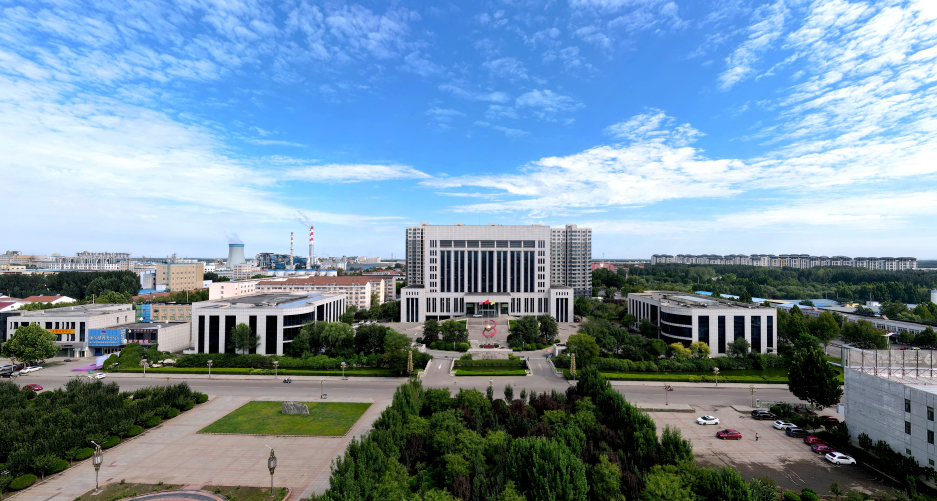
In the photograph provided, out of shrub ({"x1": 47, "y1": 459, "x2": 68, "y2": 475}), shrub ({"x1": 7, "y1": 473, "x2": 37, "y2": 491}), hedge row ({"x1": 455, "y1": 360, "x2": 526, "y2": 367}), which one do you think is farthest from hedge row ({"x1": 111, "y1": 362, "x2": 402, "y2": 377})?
shrub ({"x1": 7, "y1": 473, "x2": 37, "y2": 491})

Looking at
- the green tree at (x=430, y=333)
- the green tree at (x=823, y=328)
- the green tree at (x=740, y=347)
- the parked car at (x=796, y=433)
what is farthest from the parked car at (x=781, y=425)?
the green tree at (x=430, y=333)

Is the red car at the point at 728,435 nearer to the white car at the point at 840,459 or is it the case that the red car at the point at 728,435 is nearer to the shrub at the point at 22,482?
the white car at the point at 840,459

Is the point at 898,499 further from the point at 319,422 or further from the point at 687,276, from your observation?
the point at 687,276

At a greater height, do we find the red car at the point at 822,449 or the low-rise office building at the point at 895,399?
the low-rise office building at the point at 895,399

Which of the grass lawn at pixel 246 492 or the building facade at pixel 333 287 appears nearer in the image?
the grass lawn at pixel 246 492

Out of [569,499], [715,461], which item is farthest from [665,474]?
[715,461]

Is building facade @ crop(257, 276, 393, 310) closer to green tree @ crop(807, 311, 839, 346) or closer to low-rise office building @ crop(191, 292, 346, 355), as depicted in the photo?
low-rise office building @ crop(191, 292, 346, 355)
